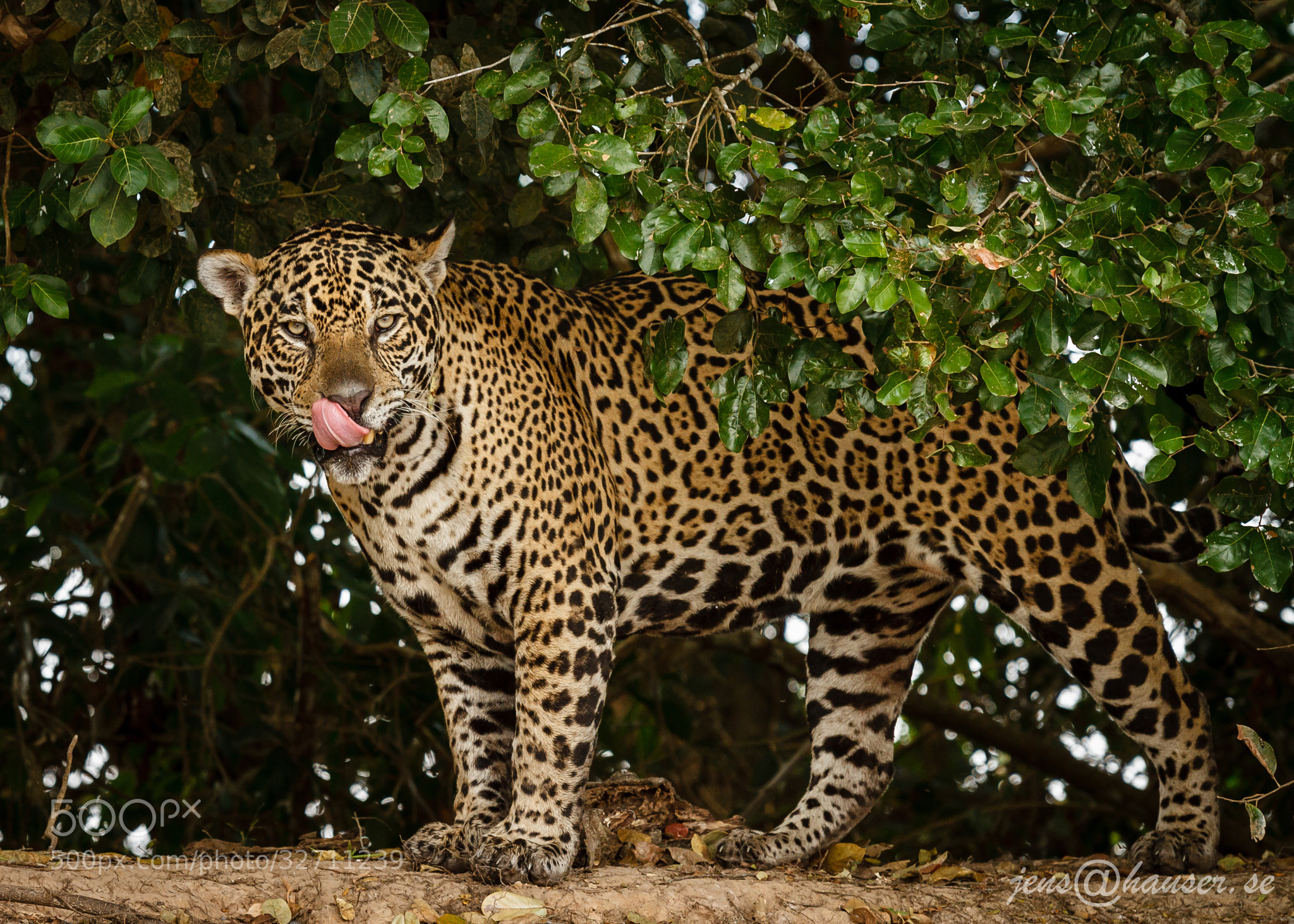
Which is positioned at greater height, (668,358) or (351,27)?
(351,27)

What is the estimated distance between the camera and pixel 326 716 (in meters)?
8.47

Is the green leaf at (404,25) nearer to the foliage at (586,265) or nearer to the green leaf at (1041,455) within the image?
the foliage at (586,265)

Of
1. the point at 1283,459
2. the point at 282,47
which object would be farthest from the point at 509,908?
the point at 282,47

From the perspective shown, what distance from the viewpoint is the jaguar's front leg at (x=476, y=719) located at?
5.41m

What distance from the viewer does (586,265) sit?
19.1ft

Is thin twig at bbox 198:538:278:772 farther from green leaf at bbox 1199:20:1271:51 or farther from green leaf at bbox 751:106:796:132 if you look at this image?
green leaf at bbox 1199:20:1271:51

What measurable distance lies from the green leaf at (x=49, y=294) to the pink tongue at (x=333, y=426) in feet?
2.76

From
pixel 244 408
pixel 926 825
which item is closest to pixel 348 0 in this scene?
pixel 244 408

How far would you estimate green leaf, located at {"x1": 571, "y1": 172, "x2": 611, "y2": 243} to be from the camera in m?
3.78

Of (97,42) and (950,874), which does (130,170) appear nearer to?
(97,42)

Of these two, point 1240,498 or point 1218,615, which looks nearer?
point 1240,498

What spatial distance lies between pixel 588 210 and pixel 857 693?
3.08 meters

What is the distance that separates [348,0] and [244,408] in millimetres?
3454

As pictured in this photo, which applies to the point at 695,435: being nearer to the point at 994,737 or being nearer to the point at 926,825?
the point at 994,737
